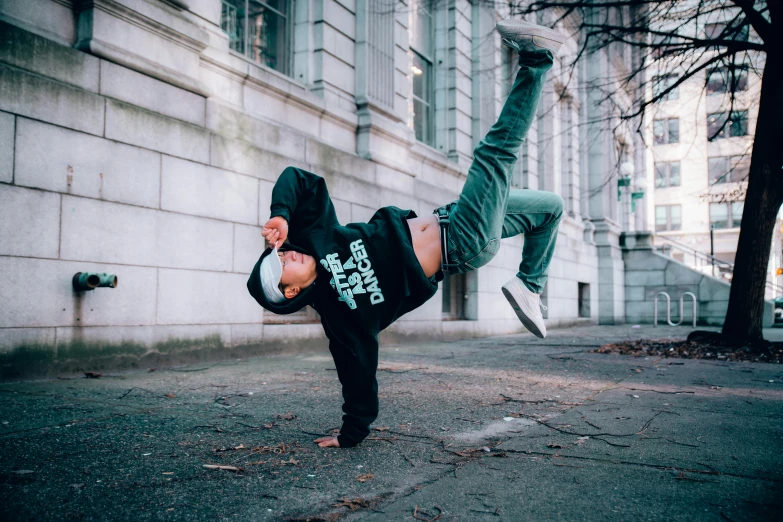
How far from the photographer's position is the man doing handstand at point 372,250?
9.90 ft

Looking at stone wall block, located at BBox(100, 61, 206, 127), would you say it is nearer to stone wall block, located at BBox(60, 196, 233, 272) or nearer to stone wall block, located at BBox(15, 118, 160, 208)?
stone wall block, located at BBox(15, 118, 160, 208)

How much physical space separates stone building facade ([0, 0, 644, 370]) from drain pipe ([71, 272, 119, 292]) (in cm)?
9

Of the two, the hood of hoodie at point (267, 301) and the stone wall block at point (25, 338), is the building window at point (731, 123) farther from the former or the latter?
the stone wall block at point (25, 338)

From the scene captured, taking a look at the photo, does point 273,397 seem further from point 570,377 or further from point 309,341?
point 309,341

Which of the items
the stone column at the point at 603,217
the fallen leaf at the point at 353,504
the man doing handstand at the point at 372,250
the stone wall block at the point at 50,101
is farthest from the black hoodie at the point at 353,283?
the stone column at the point at 603,217

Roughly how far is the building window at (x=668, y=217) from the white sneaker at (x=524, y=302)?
179 ft

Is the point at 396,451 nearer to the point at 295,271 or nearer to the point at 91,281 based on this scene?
the point at 295,271

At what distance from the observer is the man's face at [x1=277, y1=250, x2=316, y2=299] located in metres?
2.98

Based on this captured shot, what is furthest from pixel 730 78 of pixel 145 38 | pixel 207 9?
pixel 145 38

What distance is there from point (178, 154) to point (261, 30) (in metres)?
3.23

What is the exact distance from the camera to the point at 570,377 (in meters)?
5.84

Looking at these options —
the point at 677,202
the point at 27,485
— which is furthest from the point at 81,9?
the point at 677,202

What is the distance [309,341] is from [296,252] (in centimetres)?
513

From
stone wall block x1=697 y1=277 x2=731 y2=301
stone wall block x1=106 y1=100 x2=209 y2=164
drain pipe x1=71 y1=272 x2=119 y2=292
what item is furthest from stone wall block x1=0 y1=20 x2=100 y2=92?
stone wall block x1=697 y1=277 x2=731 y2=301
